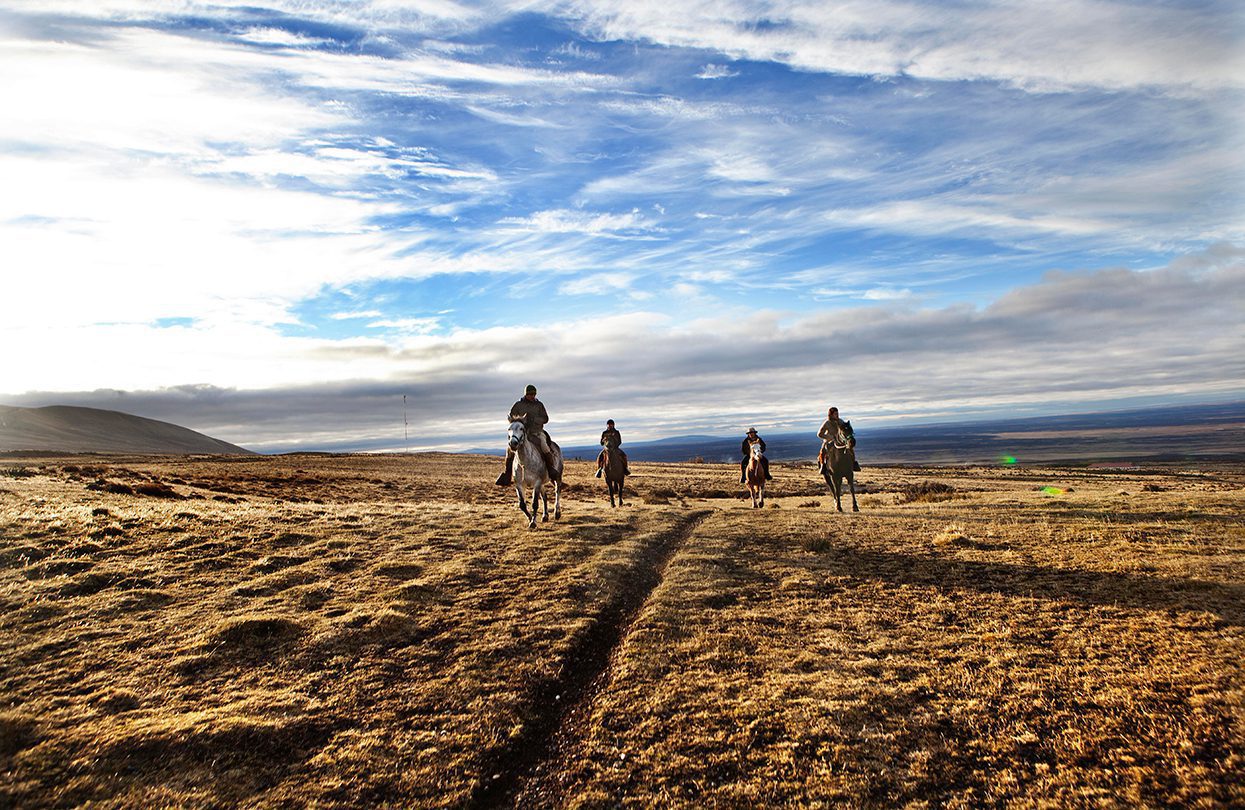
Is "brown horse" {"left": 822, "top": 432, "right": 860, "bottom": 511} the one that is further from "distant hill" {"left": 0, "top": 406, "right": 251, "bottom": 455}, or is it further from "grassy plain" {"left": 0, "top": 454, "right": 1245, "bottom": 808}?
"distant hill" {"left": 0, "top": 406, "right": 251, "bottom": 455}

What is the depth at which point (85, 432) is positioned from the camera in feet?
558

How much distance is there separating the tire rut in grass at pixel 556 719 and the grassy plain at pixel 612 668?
4 cm

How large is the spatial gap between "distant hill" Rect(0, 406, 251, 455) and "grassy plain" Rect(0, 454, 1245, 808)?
16715 cm

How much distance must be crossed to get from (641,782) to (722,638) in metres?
3.70

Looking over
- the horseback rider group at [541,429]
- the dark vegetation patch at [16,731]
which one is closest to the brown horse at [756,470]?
the horseback rider group at [541,429]

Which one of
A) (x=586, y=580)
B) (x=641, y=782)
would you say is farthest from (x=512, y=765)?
(x=586, y=580)

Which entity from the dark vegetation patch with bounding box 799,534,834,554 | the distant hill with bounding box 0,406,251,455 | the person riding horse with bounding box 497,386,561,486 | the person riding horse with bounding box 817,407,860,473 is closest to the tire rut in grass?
the dark vegetation patch with bounding box 799,534,834,554

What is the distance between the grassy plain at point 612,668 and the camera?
18.2 ft

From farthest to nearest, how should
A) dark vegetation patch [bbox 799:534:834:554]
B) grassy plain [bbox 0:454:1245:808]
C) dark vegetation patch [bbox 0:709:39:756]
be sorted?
dark vegetation patch [bbox 799:534:834:554] → dark vegetation patch [bbox 0:709:39:756] → grassy plain [bbox 0:454:1245:808]

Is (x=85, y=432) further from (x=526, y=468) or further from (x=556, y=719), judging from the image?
(x=556, y=719)

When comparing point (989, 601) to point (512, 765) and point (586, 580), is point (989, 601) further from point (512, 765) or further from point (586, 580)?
point (512, 765)

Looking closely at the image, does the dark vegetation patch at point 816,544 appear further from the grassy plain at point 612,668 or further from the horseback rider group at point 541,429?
the horseback rider group at point 541,429

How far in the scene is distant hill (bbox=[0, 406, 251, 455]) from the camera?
144 metres

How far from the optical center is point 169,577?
11.3 metres
